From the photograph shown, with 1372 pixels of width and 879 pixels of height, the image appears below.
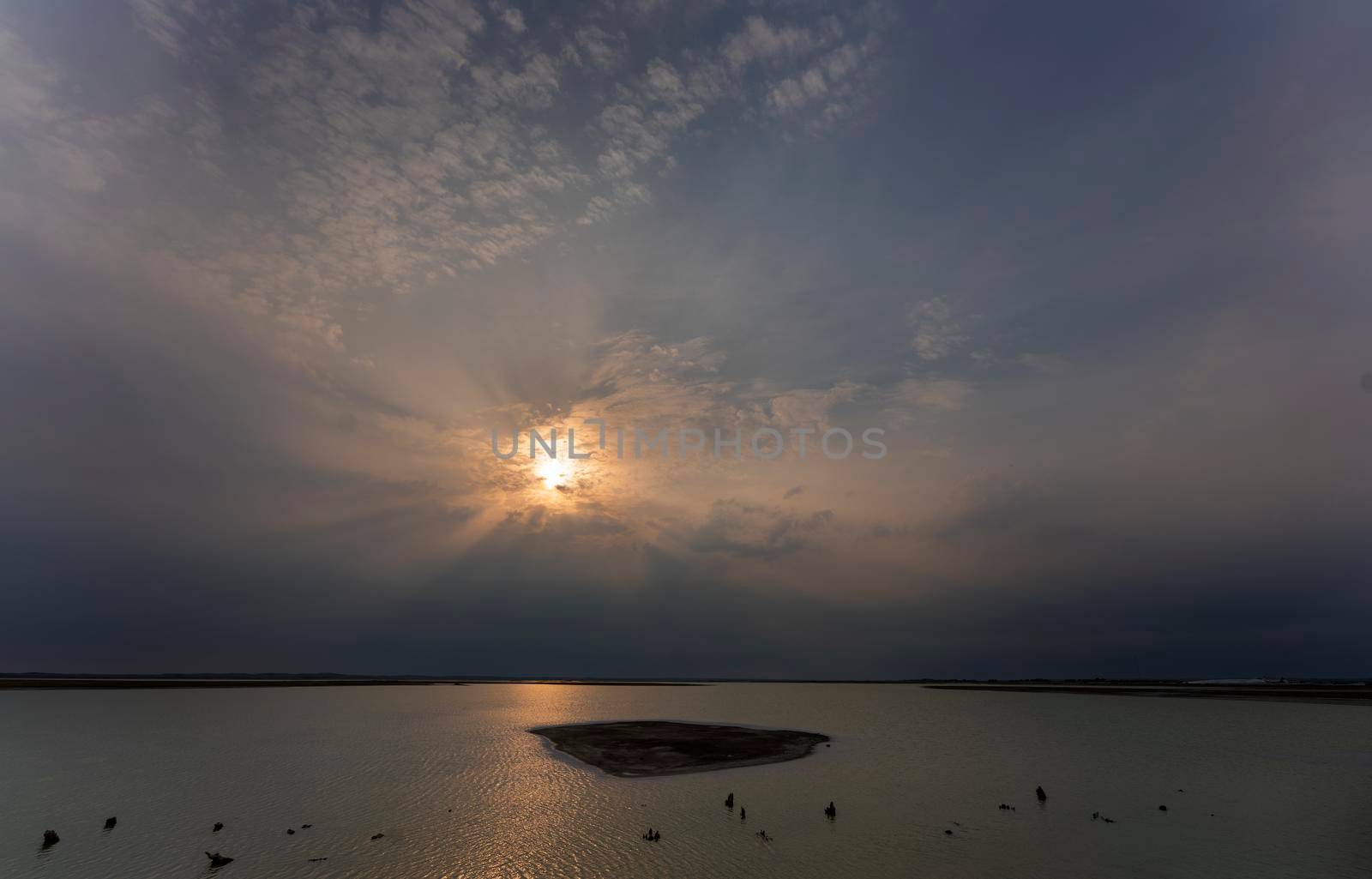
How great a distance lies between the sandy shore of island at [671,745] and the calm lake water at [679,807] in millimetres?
2978

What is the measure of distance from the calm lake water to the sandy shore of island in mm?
2978

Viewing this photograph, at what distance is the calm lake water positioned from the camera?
2600 centimetres

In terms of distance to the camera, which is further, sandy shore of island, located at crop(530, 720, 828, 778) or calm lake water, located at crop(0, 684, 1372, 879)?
sandy shore of island, located at crop(530, 720, 828, 778)

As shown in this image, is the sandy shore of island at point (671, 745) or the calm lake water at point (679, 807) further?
the sandy shore of island at point (671, 745)

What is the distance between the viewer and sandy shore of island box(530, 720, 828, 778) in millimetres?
50000

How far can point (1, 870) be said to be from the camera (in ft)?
82.1

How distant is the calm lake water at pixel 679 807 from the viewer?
26.0 m

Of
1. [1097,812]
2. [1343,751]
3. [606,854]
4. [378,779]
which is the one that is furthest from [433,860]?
[1343,751]

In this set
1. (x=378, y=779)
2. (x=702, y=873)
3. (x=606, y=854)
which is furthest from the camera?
(x=378, y=779)

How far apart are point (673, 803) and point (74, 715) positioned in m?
101

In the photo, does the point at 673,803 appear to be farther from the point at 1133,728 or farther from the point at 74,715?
the point at 74,715

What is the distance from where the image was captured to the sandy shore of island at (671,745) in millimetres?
50000

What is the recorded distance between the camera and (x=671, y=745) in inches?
2365

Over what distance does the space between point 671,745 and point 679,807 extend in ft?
85.3
